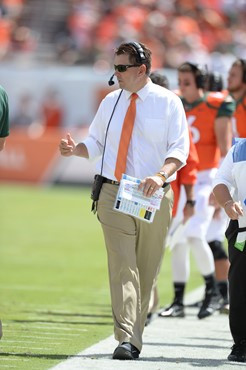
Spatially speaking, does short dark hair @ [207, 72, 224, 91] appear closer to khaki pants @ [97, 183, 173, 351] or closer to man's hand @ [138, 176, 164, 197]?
khaki pants @ [97, 183, 173, 351]

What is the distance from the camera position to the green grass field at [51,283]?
7410 mm

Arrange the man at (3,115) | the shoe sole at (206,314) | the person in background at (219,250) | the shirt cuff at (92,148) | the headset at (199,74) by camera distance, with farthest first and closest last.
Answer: the person in background at (219,250), the headset at (199,74), the shoe sole at (206,314), the shirt cuff at (92,148), the man at (3,115)

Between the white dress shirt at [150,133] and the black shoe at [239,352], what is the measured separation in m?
1.21

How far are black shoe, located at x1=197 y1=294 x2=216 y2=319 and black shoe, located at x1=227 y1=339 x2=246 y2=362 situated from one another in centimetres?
240

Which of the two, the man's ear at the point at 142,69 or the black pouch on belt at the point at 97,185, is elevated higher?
the man's ear at the point at 142,69

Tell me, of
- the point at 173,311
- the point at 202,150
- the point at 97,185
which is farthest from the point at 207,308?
the point at 97,185

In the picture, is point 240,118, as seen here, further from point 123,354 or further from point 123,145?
point 123,354

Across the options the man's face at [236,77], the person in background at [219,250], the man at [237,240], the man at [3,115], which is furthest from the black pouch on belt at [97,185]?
the person in background at [219,250]

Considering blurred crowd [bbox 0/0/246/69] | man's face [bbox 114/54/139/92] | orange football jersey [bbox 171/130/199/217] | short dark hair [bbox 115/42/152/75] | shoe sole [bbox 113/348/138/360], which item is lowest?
shoe sole [bbox 113/348/138/360]

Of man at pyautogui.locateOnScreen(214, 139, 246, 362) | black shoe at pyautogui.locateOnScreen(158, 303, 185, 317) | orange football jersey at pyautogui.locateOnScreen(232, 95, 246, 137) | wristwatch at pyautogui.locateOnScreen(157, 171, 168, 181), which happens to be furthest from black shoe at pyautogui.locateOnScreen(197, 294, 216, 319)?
wristwatch at pyautogui.locateOnScreen(157, 171, 168, 181)

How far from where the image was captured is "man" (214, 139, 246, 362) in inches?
261

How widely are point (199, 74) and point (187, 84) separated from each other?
142 millimetres

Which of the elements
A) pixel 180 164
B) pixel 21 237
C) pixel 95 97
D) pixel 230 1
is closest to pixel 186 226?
pixel 180 164

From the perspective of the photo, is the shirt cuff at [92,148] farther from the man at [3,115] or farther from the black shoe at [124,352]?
the black shoe at [124,352]
